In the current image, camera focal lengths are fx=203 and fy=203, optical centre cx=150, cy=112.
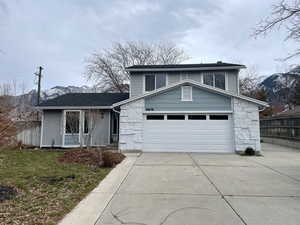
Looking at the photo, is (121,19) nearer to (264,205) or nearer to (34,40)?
(34,40)

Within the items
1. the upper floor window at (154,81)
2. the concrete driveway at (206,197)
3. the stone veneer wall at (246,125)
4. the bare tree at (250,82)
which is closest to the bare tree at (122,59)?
the bare tree at (250,82)

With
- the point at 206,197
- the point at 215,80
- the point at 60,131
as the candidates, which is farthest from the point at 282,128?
the point at 60,131

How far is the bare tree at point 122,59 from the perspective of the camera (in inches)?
1051

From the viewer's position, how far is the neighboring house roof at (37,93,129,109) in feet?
46.4

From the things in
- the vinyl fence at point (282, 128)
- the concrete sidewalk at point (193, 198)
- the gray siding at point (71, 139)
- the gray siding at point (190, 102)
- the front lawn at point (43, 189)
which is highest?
the gray siding at point (190, 102)

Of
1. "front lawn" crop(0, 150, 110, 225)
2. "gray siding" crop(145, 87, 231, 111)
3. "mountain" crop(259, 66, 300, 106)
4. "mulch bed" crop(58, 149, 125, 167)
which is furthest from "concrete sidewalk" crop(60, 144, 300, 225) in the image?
"mountain" crop(259, 66, 300, 106)

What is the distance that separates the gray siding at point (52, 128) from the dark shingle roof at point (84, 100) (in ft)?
2.16

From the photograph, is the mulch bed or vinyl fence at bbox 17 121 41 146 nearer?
the mulch bed

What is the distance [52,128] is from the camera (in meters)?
14.4

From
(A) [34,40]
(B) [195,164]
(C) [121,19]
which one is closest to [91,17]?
(C) [121,19]

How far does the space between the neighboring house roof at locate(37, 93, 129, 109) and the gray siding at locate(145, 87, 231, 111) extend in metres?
3.43

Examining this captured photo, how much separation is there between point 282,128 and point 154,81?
11.5 metres

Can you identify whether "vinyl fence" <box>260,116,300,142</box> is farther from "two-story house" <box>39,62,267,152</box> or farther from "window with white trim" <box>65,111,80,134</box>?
"window with white trim" <box>65,111,80,134</box>

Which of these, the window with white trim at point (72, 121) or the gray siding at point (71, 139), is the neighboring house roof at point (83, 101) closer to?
the window with white trim at point (72, 121)
